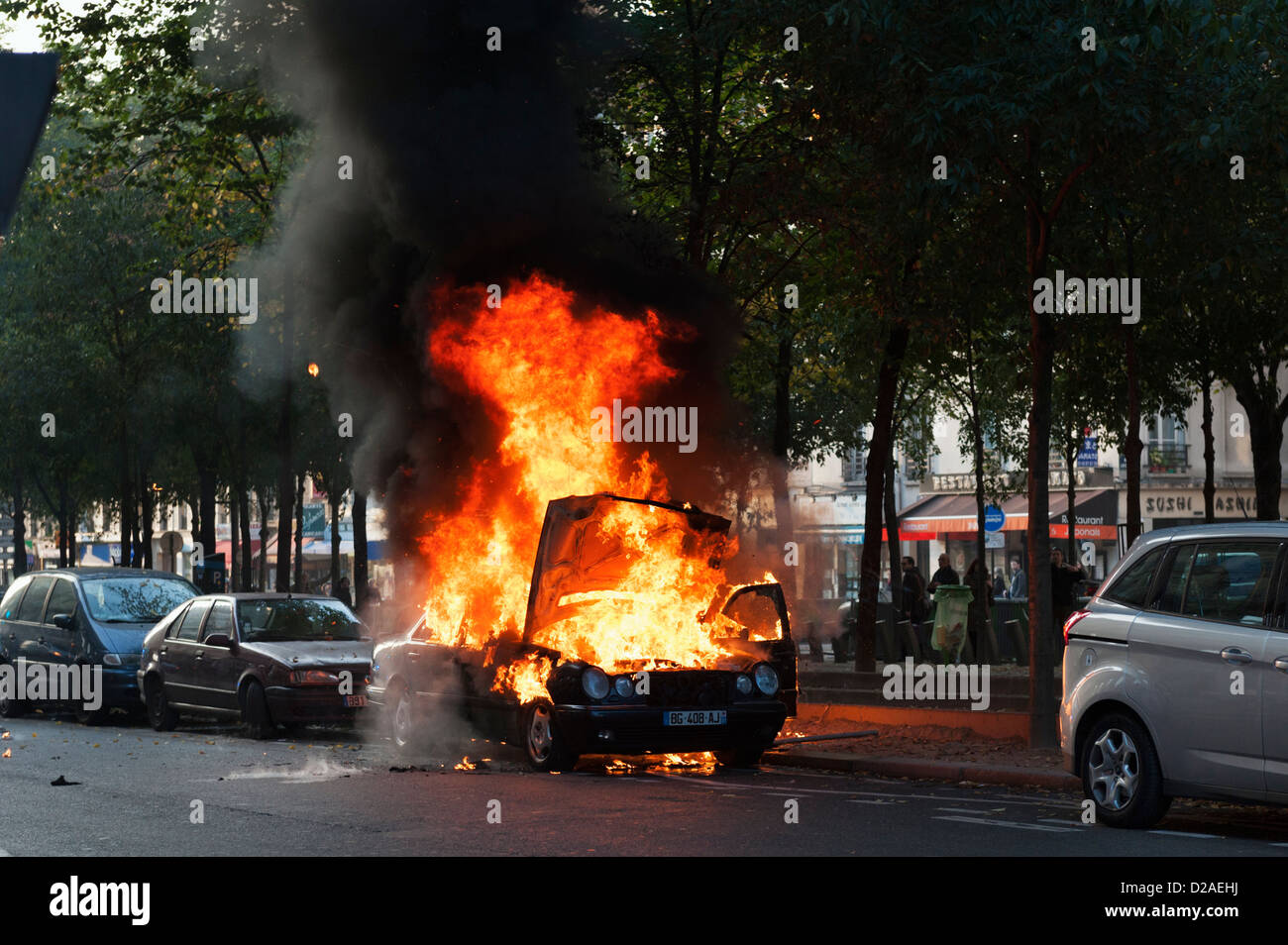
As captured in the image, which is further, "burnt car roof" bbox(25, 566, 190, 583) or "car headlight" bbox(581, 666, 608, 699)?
"burnt car roof" bbox(25, 566, 190, 583)

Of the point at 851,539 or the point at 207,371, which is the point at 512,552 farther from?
the point at 851,539

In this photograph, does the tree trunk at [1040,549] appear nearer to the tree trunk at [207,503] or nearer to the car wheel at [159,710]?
the car wheel at [159,710]

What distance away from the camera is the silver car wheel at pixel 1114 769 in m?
9.45

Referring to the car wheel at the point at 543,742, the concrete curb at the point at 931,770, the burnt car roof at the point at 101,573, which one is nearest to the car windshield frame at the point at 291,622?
the burnt car roof at the point at 101,573

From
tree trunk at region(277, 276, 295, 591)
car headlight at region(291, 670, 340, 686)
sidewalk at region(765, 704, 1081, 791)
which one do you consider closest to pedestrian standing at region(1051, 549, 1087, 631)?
sidewalk at region(765, 704, 1081, 791)

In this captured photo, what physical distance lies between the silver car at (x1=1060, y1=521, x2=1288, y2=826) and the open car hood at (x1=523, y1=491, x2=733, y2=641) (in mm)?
4541

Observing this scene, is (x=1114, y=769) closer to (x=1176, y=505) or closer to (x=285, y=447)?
(x=285, y=447)

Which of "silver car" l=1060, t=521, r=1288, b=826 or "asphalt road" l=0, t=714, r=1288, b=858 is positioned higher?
"silver car" l=1060, t=521, r=1288, b=826

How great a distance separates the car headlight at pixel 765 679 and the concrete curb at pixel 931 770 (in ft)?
3.87

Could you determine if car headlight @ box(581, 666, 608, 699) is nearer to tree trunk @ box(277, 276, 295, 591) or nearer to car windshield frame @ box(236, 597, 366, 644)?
car windshield frame @ box(236, 597, 366, 644)

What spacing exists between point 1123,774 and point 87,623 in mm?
14151

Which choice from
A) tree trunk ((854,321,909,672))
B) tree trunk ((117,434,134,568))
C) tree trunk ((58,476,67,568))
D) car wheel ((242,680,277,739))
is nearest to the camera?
car wheel ((242,680,277,739))

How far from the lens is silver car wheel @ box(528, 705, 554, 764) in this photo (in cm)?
1273
